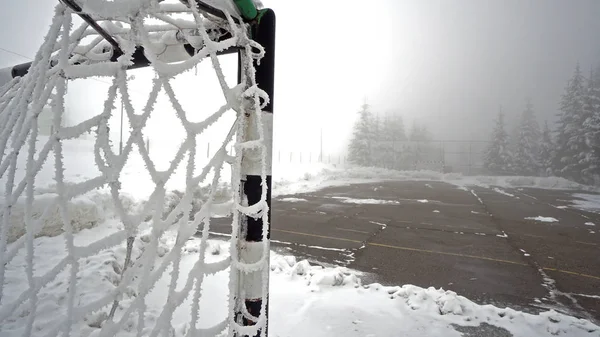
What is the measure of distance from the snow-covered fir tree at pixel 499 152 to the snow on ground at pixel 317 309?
135 feet

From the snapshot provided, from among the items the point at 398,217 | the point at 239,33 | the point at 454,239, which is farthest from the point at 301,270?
the point at 398,217

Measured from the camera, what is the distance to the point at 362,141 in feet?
127

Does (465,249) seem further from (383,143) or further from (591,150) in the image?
(383,143)

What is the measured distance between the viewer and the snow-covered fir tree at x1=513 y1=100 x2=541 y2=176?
118ft

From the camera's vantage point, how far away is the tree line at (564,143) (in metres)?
26.4

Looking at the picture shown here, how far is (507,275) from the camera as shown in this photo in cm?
450

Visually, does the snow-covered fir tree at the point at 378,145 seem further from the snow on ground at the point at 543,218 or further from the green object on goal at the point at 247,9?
the green object on goal at the point at 247,9

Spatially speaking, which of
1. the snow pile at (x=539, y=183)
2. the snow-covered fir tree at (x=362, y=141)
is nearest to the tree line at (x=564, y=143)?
the snow pile at (x=539, y=183)

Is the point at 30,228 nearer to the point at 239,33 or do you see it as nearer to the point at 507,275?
the point at 239,33

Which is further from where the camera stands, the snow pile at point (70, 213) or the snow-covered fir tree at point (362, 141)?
the snow-covered fir tree at point (362, 141)

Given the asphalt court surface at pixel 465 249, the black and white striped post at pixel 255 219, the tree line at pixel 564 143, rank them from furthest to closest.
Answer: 1. the tree line at pixel 564 143
2. the asphalt court surface at pixel 465 249
3. the black and white striped post at pixel 255 219

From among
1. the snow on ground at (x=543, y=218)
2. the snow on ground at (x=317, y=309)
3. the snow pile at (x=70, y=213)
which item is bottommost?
the snow on ground at (x=543, y=218)

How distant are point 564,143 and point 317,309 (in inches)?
1498

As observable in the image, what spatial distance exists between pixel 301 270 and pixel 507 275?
322 cm
